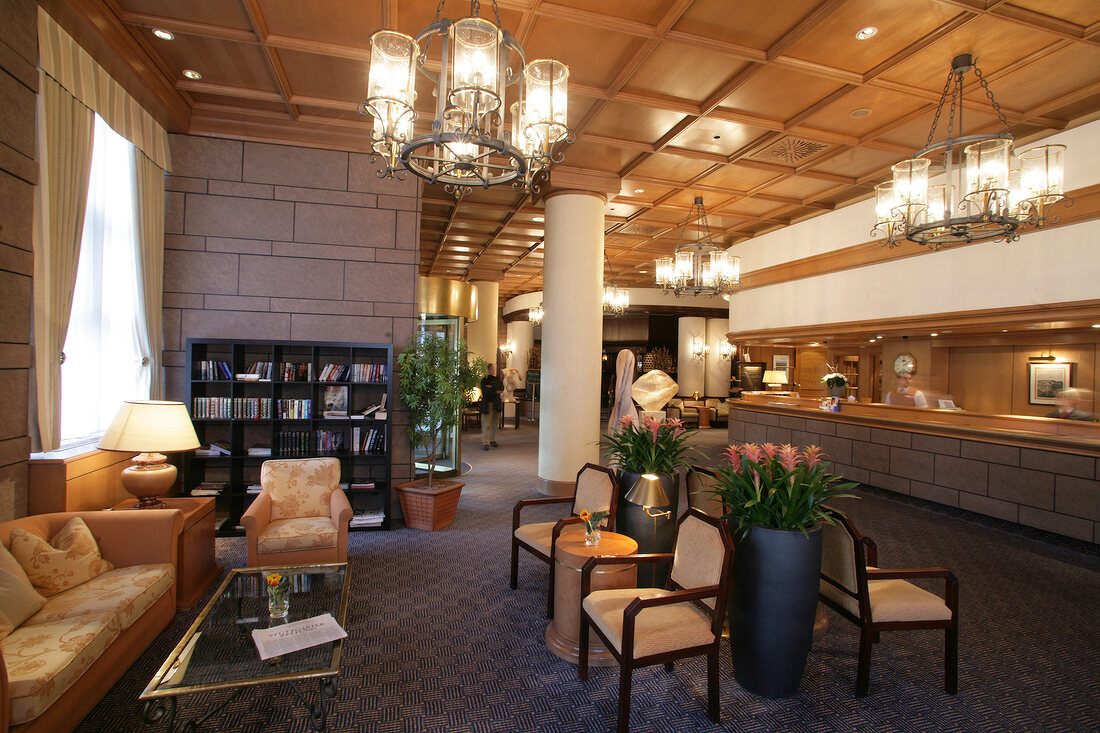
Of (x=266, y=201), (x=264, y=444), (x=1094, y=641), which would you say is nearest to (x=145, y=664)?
(x=264, y=444)

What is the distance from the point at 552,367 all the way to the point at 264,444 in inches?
133

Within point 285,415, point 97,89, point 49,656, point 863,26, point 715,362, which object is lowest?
point 49,656

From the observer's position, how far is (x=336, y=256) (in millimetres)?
5551

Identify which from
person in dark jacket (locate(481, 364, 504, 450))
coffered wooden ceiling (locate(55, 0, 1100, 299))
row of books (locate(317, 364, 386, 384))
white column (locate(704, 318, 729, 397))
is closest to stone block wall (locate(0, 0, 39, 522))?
coffered wooden ceiling (locate(55, 0, 1100, 299))

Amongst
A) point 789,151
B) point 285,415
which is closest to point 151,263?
point 285,415

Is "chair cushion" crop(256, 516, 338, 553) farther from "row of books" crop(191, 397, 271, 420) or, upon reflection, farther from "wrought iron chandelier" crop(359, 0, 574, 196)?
"wrought iron chandelier" crop(359, 0, 574, 196)

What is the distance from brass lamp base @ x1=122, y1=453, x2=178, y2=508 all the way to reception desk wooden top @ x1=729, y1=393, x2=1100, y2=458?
7.82 meters

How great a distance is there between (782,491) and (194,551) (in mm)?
3868

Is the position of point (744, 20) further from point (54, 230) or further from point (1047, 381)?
point (1047, 381)

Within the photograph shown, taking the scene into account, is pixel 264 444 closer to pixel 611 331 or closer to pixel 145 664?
pixel 145 664

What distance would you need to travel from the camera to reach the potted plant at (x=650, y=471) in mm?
3674

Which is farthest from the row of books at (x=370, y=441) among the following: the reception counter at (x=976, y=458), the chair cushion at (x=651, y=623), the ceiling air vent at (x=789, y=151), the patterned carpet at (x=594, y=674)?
the reception counter at (x=976, y=458)

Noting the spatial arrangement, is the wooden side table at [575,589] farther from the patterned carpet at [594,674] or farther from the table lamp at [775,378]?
the table lamp at [775,378]

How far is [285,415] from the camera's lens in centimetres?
523
